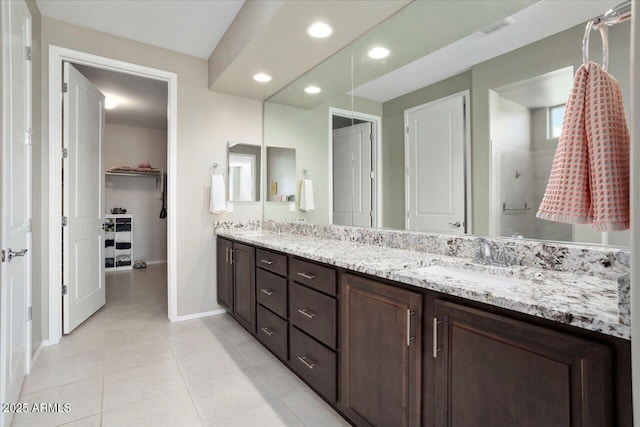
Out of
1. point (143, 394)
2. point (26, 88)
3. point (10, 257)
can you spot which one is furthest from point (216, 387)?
point (26, 88)

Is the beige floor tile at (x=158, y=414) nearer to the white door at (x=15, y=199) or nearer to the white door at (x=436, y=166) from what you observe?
the white door at (x=15, y=199)

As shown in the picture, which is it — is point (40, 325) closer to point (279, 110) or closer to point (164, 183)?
point (279, 110)

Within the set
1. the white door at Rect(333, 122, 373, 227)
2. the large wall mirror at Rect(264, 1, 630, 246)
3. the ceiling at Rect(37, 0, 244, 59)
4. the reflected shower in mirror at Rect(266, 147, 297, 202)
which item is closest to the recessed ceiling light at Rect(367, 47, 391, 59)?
the large wall mirror at Rect(264, 1, 630, 246)

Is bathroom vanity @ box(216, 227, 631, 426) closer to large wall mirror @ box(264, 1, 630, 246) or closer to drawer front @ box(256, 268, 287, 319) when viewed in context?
drawer front @ box(256, 268, 287, 319)

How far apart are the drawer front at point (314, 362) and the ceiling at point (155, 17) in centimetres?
243

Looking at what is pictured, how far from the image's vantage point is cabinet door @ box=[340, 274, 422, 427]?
47.7 inches

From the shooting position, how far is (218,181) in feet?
10.7

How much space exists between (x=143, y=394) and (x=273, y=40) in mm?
2441

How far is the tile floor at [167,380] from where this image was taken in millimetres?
1700

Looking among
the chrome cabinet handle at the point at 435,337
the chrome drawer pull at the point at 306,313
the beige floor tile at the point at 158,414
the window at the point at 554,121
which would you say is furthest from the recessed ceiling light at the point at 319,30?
the beige floor tile at the point at 158,414

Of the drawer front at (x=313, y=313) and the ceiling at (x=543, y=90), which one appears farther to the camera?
the drawer front at (x=313, y=313)

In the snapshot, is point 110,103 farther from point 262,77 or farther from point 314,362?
point 314,362

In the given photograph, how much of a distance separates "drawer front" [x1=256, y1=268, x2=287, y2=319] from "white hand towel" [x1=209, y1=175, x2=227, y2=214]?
41.9 inches

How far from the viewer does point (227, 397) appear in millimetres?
1877
